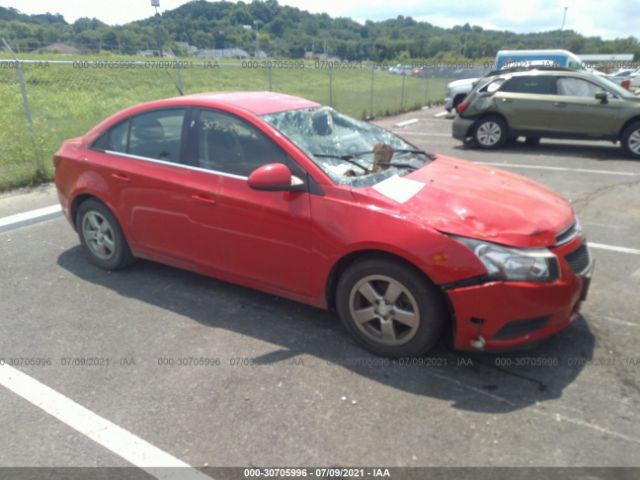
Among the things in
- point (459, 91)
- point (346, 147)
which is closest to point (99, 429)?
point (346, 147)

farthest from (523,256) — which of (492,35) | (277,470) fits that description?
(492,35)

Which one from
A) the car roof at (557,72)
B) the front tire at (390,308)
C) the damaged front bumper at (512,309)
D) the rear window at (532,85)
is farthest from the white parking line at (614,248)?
the car roof at (557,72)

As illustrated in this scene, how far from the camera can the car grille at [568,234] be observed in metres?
3.15

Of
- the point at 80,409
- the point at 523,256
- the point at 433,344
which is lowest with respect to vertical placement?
the point at 80,409

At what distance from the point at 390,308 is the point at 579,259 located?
1222 millimetres

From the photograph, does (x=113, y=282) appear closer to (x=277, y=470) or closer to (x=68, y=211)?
(x=68, y=211)

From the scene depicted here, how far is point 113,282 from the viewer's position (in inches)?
178

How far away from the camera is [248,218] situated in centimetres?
359

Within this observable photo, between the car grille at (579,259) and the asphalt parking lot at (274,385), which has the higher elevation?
the car grille at (579,259)

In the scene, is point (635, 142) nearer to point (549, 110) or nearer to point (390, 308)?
point (549, 110)

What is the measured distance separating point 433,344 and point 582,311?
1.47m

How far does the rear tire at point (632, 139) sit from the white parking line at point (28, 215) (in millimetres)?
10022

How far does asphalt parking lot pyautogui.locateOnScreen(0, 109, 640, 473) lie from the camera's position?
2.57 metres

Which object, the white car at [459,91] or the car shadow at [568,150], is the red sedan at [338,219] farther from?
the white car at [459,91]
